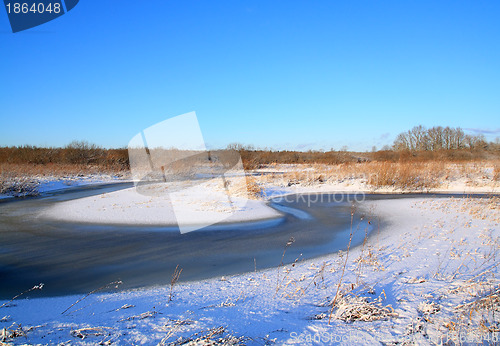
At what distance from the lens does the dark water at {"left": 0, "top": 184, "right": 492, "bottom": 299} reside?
15.5 ft

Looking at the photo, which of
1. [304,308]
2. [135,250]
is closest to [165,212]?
[135,250]

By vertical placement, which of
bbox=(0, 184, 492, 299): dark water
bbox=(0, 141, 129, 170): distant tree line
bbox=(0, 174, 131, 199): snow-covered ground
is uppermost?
bbox=(0, 141, 129, 170): distant tree line

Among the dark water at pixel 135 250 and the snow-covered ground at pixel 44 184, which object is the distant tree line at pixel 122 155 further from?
the dark water at pixel 135 250

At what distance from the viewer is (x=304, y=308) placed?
330cm

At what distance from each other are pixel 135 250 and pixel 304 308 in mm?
4338

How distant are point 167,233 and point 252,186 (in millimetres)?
7918

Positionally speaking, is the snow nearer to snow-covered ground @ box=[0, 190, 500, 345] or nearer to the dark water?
the dark water

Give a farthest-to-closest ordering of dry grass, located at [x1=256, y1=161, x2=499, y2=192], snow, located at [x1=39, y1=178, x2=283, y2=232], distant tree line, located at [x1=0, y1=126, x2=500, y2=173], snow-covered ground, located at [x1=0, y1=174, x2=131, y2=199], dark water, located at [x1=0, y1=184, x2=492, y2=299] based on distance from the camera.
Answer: distant tree line, located at [x1=0, y1=126, x2=500, y2=173]
dry grass, located at [x1=256, y1=161, x2=499, y2=192]
snow-covered ground, located at [x1=0, y1=174, x2=131, y2=199]
snow, located at [x1=39, y1=178, x2=283, y2=232]
dark water, located at [x1=0, y1=184, x2=492, y2=299]

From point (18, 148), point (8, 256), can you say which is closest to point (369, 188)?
point (8, 256)

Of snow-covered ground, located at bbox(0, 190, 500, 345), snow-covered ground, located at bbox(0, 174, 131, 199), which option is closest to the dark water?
snow-covered ground, located at bbox(0, 190, 500, 345)

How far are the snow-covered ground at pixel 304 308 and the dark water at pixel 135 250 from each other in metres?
0.56

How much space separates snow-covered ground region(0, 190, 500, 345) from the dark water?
1.83 feet

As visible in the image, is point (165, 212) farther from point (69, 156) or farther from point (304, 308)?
point (69, 156)

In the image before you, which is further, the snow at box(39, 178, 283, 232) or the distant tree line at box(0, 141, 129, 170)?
the distant tree line at box(0, 141, 129, 170)
